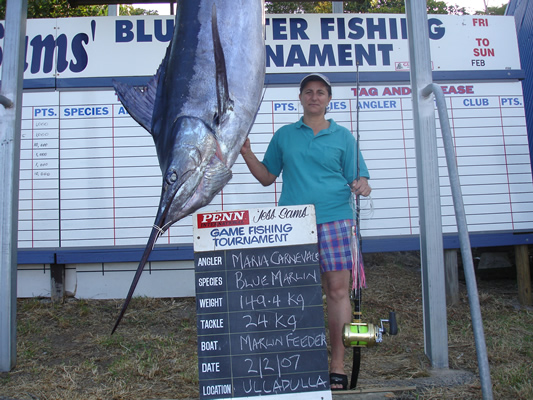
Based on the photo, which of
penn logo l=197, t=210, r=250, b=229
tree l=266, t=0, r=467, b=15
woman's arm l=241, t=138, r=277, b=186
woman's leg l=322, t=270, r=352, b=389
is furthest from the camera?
tree l=266, t=0, r=467, b=15

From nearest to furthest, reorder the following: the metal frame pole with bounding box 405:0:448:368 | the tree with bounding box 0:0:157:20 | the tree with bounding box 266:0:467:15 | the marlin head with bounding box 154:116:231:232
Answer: the marlin head with bounding box 154:116:231:232 < the metal frame pole with bounding box 405:0:448:368 < the tree with bounding box 0:0:157:20 < the tree with bounding box 266:0:467:15

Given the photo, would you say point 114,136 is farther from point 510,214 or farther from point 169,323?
point 510,214

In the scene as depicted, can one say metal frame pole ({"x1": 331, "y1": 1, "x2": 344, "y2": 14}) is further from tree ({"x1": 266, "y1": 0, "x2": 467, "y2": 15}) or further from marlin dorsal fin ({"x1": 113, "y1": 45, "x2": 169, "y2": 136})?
tree ({"x1": 266, "y1": 0, "x2": 467, "y2": 15})

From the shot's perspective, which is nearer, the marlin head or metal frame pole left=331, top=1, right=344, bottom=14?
the marlin head

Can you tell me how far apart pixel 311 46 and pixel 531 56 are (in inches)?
97.9

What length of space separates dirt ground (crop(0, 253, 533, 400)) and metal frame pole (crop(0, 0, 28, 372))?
269mm

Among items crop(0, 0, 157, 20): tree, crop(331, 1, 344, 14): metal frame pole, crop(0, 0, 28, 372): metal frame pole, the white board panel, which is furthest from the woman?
crop(0, 0, 157, 20): tree

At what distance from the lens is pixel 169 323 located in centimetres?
356

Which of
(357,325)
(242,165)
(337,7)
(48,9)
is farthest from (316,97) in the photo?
(48,9)

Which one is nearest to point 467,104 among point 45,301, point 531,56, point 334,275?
point 531,56

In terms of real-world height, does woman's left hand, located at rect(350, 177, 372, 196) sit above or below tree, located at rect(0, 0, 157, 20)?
below

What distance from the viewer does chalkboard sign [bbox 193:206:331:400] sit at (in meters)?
1.87

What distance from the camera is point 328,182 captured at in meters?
2.21

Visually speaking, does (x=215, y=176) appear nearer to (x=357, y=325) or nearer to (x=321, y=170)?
(x=321, y=170)
